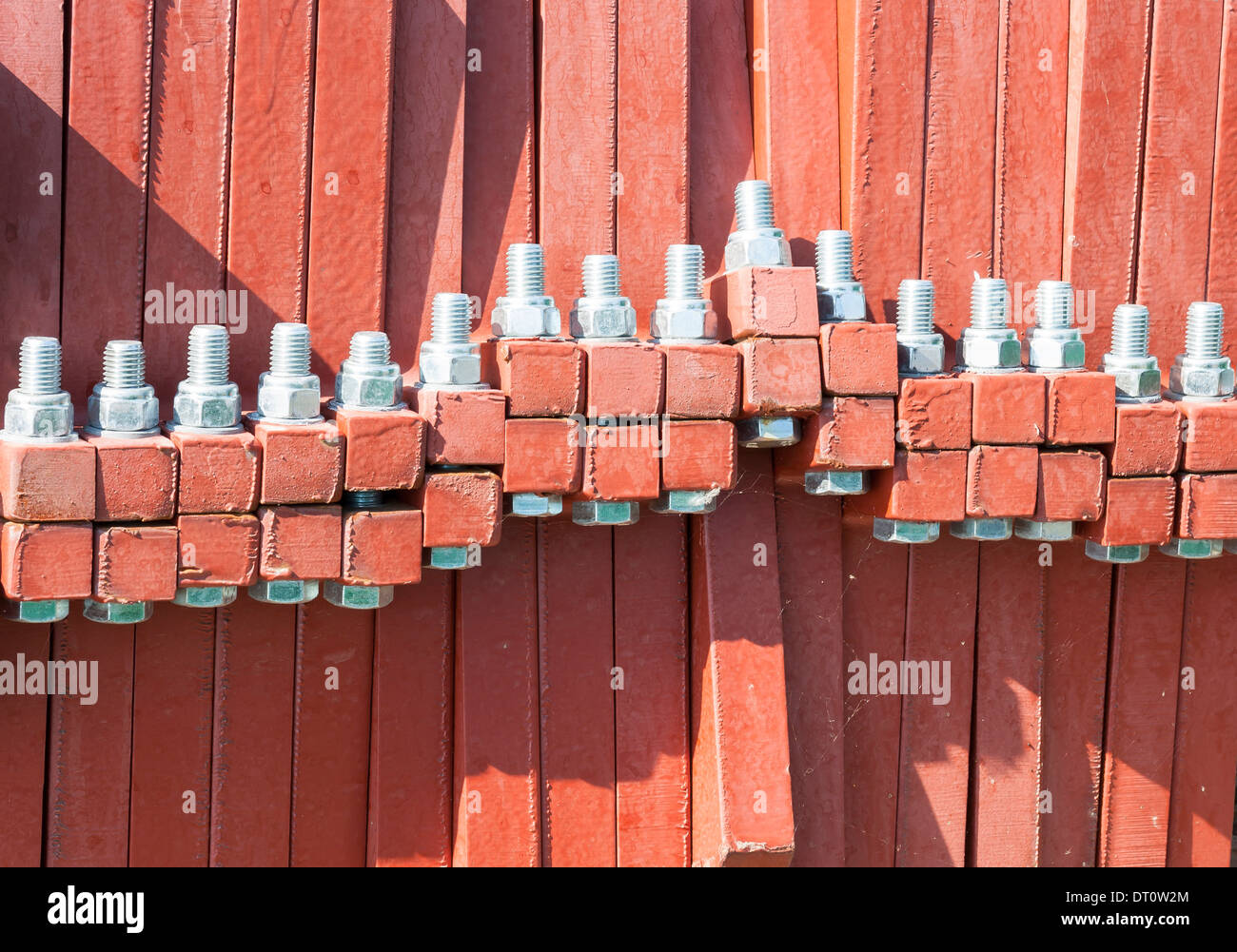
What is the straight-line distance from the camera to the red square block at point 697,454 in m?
3.56

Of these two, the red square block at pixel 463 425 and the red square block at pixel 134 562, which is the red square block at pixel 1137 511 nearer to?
the red square block at pixel 463 425

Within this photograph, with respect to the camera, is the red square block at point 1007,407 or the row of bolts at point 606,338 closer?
the row of bolts at point 606,338

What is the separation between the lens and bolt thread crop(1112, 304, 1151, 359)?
3.94 m

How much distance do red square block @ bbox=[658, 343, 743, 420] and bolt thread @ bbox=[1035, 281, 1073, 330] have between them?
1053 millimetres

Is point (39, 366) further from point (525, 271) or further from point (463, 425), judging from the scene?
point (525, 271)

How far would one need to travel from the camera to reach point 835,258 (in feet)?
12.6

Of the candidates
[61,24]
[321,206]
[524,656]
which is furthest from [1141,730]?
[61,24]

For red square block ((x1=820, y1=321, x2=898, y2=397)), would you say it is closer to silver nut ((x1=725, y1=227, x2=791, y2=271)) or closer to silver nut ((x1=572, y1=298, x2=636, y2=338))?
silver nut ((x1=725, y1=227, x2=791, y2=271))

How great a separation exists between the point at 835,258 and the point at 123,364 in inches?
80.0

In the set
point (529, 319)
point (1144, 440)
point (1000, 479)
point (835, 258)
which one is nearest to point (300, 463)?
point (529, 319)

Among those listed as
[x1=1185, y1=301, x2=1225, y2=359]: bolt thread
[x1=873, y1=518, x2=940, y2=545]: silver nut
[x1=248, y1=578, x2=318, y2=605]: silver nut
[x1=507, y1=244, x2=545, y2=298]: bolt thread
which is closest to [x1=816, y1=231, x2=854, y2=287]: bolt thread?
[x1=873, y1=518, x2=940, y2=545]: silver nut

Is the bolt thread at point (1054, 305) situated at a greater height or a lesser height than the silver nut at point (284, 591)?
greater

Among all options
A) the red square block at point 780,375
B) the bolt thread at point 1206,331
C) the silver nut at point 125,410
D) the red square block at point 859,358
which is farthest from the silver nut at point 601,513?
the bolt thread at point 1206,331

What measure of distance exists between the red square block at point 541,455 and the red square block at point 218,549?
686 mm
